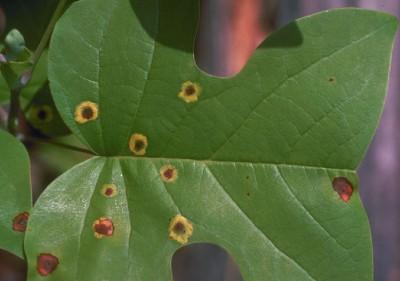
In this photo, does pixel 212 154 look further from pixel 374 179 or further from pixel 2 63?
pixel 374 179

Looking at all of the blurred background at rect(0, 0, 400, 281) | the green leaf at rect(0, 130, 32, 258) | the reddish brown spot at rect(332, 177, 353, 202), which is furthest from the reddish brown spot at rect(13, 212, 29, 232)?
the blurred background at rect(0, 0, 400, 281)

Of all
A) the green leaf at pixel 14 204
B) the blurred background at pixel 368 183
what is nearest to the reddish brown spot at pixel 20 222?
the green leaf at pixel 14 204

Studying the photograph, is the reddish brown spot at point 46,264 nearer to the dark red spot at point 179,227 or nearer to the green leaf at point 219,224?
the green leaf at point 219,224

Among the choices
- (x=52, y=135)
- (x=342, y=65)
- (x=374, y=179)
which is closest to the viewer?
(x=342, y=65)

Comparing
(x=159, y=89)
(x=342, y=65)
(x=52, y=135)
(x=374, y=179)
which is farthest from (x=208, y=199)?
(x=374, y=179)

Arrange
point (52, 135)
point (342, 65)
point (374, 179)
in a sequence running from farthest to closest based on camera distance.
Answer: point (374, 179) < point (52, 135) < point (342, 65)

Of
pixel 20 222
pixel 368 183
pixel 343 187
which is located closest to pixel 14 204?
pixel 20 222
